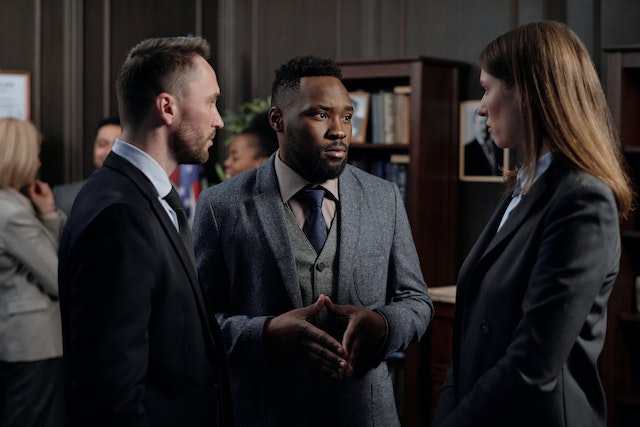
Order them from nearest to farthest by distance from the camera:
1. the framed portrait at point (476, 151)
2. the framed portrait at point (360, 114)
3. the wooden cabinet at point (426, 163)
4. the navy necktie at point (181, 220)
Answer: the navy necktie at point (181, 220) < the wooden cabinet at point (426, 163) < the framed portrait at point (476, 151) < the framed portrait at point (360, 114)

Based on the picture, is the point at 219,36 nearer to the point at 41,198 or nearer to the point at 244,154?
the point at 244,154

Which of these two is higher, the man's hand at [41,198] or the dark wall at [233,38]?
the dark wall at [233,38]

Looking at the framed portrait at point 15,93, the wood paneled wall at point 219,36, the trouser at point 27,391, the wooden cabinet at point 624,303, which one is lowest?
the trouser at point 27,391

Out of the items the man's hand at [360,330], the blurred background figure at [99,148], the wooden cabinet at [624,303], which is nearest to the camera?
the man's hand at [360,330]

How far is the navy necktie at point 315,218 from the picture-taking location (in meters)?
2.26

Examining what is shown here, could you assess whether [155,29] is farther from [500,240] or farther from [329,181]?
[500,240]

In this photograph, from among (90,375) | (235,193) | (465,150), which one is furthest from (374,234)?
(465,150)

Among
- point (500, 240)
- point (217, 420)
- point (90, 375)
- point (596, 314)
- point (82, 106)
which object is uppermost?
point (82, 106)

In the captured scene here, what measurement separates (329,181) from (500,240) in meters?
0.65

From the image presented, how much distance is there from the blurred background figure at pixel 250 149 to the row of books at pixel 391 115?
0.60 m

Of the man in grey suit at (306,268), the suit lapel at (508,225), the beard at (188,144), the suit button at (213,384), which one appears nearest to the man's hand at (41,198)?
the man in grey suit at (306,268)

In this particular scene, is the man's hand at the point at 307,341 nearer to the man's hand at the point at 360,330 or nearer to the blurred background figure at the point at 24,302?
the man's hand at the point at 360,330

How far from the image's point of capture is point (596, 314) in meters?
1.72

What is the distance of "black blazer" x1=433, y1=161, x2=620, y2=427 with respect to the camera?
1.63m
